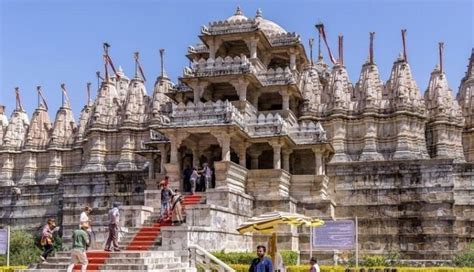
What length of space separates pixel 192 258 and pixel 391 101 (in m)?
21.9

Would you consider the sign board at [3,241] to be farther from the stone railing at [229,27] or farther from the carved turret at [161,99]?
the carved turret at [161,99]

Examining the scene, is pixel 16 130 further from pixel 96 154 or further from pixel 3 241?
pixel 3 241

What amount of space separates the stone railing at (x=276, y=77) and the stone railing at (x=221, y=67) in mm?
1742

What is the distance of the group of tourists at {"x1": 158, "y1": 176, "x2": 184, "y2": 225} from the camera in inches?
1094

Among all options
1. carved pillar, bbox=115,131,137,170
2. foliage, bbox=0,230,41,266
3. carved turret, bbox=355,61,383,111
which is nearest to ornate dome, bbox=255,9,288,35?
carved turret, bbox=355,61,383,111

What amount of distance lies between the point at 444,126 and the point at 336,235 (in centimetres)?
1899

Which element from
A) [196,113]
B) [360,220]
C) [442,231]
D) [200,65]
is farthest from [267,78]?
[442,231]

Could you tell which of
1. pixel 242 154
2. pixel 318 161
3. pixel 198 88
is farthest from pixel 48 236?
pixel 318 161

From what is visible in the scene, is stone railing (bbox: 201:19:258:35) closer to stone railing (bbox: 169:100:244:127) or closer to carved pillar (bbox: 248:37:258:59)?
carved pillar (bbox: 248:37:258:59)

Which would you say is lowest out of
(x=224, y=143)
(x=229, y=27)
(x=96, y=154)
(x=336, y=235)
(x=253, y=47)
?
(x=336, y=235)

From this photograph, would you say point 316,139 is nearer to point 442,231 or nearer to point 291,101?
point 291,101

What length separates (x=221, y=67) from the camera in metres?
36.1

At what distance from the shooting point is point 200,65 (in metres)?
36.5

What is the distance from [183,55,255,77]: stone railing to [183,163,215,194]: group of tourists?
477 centimetres
